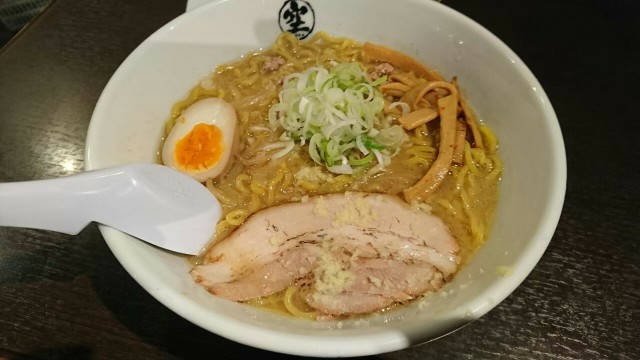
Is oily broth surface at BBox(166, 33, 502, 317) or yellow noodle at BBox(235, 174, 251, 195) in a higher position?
oily broth surface at BBox(166, 33, 502, 317)

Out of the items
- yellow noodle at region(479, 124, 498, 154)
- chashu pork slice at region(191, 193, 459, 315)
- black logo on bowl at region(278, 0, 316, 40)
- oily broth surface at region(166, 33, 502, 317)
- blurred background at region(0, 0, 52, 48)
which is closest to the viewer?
chashu pork slice at region(191, 193, 459, 315)

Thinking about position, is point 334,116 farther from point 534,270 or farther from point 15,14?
point 15,14

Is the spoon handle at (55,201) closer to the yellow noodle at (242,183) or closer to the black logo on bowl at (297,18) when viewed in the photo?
the yellow noodle at (242,183)

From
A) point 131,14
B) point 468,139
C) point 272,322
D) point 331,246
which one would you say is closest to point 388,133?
point 468,139

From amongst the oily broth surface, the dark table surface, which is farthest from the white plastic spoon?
the dark table surface

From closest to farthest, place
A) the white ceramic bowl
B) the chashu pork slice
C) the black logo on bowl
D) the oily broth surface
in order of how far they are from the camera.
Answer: the white ceramic bowl → the chashu pork slice → the oily broth surface → the black logo on bowl

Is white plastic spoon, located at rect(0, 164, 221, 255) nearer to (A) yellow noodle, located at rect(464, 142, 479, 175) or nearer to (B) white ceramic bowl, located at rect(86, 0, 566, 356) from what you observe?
(B) white ceramic bowl, located at rect(86, 0, 566, 356)

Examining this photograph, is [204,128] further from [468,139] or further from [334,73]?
[468,139]
